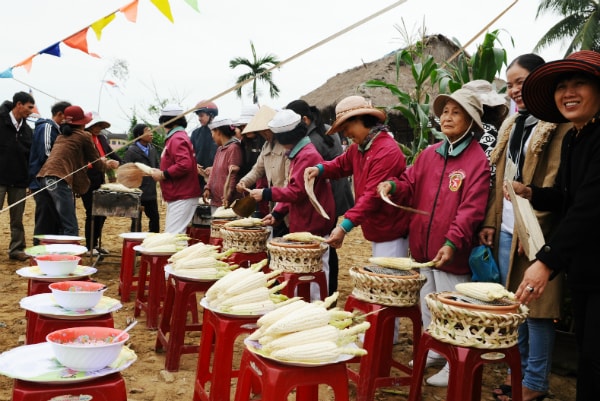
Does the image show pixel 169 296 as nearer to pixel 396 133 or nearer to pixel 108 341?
pixel 108 341

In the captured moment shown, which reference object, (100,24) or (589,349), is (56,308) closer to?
(589,349)

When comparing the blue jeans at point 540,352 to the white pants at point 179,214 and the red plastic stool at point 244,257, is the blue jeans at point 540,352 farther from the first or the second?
the white pants at point 179,214

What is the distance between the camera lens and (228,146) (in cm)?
631

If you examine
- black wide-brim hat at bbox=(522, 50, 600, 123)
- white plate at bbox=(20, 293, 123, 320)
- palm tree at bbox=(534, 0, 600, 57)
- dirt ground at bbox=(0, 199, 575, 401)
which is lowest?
dirt ground at bbox=(0, 199, 575, 401)

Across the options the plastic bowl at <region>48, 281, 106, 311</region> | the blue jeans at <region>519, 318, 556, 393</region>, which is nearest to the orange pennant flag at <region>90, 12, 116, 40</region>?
the plastic bowl at <region>48, 281, 106, 311</region>

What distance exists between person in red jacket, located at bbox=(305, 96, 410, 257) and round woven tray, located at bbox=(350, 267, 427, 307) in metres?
0.67

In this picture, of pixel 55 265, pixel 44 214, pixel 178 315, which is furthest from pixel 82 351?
pixel 44 214

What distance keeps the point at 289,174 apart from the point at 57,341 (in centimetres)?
310

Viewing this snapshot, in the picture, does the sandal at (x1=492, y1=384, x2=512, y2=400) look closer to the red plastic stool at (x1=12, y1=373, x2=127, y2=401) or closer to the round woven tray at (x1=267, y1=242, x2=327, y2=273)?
the round woven tray at (x1=267, y1=242, x2=327, y2=273)

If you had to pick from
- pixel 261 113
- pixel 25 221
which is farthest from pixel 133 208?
pixel 25 221

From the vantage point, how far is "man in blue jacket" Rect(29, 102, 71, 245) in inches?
258

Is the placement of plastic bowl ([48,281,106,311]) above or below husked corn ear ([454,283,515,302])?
below

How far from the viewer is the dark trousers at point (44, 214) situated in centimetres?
654

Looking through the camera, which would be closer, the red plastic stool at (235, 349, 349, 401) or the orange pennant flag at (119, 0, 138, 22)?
the red plastic stool at (235, 349, 349, 401)
